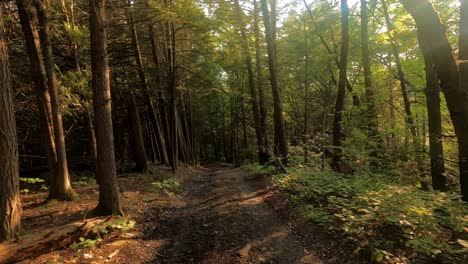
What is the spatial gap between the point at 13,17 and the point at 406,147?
1279 centimetres

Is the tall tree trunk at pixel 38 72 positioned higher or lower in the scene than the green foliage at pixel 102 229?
higher

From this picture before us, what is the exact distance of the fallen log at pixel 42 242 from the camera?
4.97m

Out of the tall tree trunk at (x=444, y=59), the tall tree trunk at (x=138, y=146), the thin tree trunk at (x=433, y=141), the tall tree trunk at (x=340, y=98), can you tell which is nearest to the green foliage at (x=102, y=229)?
the tall tree trunk at (x=444, y=59)

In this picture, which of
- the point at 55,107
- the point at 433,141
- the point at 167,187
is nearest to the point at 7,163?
the point at 55,107

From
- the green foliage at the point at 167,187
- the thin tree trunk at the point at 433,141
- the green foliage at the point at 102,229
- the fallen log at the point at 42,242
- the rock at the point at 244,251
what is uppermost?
the thin tree trunk at the point at 433,141

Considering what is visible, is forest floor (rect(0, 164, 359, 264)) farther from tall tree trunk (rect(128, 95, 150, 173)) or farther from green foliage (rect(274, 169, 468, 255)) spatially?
tall tree trunk (rect(128, 95, 150, 173))

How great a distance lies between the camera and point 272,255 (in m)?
5.69

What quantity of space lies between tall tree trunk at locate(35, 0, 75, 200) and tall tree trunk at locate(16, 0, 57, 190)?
145 mm

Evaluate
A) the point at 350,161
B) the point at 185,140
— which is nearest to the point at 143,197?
the point at 350,161

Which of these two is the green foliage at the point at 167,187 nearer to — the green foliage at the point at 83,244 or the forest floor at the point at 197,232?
the forest floor at the point at 197,232

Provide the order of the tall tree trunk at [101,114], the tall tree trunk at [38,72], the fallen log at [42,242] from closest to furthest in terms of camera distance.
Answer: the fallen log at [42,242], the tall tree trunk at [101,114], the tall tree trunk at [38,72]

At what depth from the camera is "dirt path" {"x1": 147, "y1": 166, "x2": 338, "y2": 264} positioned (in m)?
5.68

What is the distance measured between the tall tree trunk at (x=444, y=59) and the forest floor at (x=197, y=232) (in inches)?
115

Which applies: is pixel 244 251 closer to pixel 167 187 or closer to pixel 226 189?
pixel 226 189
